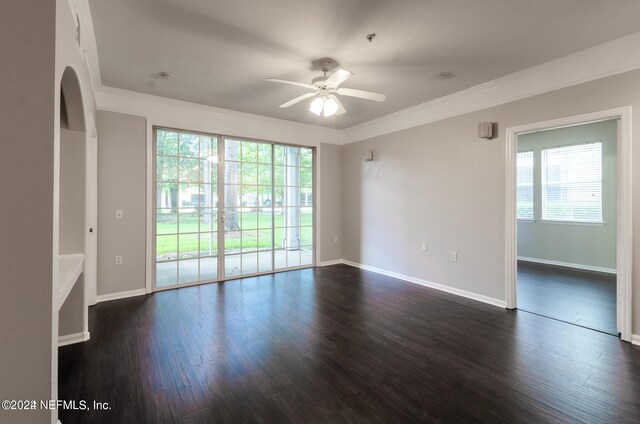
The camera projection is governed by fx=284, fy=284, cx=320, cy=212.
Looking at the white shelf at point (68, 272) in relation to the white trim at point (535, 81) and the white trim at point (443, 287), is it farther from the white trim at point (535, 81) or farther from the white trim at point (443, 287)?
the white trim at point (535, 81)

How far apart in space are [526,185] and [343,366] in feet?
18.9

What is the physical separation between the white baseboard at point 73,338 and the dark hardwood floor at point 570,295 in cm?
455

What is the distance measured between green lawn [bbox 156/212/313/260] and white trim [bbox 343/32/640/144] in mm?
2793

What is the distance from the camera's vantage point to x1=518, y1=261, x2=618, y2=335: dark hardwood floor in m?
3.04

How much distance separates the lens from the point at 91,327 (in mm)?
2822

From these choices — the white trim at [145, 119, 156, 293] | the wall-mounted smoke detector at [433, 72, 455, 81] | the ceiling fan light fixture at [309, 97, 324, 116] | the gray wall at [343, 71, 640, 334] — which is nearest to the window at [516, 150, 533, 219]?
the gray wall at [343, 71, 640, 334]

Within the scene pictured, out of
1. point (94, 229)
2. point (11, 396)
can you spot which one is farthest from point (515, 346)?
point (94, 229)

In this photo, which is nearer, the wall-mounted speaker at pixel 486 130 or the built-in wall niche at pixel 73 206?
the built-in wall niche at pixel 73 206

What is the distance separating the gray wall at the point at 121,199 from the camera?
359cm

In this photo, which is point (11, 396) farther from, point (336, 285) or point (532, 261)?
point (532, 261)

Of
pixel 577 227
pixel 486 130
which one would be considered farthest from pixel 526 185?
pixel 486 130

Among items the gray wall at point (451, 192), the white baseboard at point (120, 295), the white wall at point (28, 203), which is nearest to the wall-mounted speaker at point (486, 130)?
the gray wall at point (451, 192)

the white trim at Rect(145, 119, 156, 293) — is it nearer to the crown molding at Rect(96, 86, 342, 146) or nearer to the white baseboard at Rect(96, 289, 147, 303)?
the white baseboard at Rect(96, 289, 147, 303)

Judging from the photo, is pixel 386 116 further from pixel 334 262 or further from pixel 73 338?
pixel 73 338
